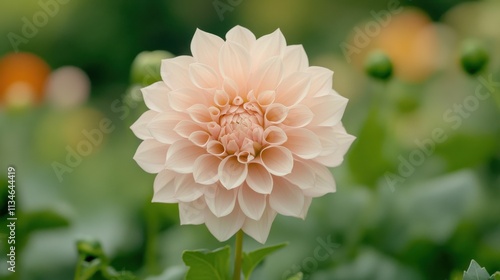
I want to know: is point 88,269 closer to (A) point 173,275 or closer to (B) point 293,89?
(A) point 173,275

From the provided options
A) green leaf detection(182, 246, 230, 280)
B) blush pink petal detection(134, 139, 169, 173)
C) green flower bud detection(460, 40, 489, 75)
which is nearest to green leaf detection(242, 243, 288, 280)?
green leaf detection(182, 246, 230, 280)

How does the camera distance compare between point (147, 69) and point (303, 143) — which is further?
point (147, 69)

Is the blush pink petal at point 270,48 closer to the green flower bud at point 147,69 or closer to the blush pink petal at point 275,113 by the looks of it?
the blush pink petal at point 275,113

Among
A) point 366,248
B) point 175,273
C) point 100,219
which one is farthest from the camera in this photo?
point 100,219

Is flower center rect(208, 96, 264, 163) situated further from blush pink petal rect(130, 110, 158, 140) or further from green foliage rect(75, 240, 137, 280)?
green foliage rect(75, 240, 137, 280)

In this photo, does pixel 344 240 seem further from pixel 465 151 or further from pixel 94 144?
pixel 94 144

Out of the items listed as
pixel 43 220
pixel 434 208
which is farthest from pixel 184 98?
pixel 434 208

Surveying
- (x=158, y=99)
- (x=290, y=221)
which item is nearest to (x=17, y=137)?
(x=290, y=221)
